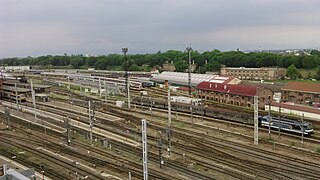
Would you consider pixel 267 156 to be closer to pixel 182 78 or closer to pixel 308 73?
pixel 182 78

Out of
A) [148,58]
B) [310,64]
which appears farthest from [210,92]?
[148,58]

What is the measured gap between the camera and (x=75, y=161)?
2558cm

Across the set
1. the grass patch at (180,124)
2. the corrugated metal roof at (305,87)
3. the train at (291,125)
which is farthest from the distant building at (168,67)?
the train at (291,125)

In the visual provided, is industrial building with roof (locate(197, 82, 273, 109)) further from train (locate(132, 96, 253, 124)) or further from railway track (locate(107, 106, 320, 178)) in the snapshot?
railway track (locate(107, 106, 320, 178))

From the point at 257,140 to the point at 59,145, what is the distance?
18295mm

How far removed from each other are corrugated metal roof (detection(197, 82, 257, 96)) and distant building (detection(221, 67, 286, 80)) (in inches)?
1659

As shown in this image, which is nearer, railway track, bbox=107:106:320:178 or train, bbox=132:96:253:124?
railway track, bbox=107:106:320:178

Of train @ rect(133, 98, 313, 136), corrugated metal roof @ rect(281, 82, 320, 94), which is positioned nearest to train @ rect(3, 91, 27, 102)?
train @ rect(133, 98, 313, 136)

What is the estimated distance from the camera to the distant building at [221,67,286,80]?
3506 inches

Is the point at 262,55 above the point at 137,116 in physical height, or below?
above

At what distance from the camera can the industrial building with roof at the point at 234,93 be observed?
148ft

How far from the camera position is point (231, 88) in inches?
1935

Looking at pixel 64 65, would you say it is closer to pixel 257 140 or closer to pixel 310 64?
pixel 310 64

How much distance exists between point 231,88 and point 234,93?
5.27 ft
